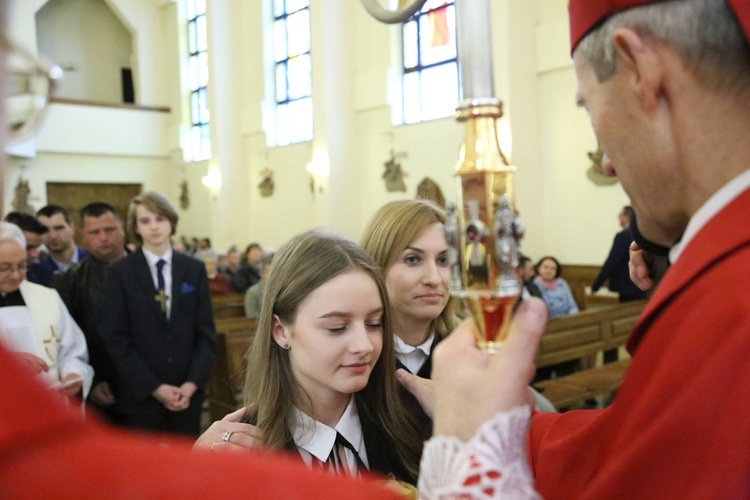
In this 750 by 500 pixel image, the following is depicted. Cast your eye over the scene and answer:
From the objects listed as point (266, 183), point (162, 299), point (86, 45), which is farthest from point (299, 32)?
point (162, 299)

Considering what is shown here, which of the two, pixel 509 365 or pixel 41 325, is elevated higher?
pixel 509 365

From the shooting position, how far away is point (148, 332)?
368 cm

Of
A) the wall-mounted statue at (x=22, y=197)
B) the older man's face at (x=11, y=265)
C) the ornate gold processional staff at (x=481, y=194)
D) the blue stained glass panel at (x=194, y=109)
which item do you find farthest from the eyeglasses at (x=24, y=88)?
the blue stained glass panel at (x=194, y=109)

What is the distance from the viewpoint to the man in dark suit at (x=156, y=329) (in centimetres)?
361

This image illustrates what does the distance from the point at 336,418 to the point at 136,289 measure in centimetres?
223

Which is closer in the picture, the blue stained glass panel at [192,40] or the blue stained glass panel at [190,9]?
the blue stained glass panel at [190,9]

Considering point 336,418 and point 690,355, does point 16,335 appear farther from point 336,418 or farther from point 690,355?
point 690,355

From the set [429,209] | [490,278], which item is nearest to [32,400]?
[490,278]

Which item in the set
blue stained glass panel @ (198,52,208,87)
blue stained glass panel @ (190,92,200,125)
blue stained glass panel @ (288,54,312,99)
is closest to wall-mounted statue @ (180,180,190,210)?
blue stained glass panel @ (190,92,200,125)

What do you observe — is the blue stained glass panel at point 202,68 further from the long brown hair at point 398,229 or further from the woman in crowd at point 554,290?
the long brown hair at point 398,229

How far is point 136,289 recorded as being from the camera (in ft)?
12.0

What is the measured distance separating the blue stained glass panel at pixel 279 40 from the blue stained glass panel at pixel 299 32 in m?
0.23

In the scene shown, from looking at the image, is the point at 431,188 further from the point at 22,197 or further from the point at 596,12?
the point at 22,197

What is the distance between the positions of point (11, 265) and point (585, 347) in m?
4.51
